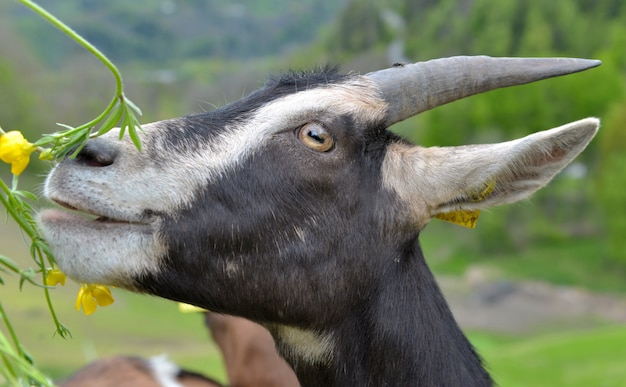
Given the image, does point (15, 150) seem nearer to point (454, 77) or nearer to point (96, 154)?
point (96, 154)

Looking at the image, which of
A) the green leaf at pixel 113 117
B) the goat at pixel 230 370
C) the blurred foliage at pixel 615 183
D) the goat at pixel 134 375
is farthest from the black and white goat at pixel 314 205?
the blurred foliage at pixel 615 183

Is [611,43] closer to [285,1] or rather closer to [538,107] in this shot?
[538,107]

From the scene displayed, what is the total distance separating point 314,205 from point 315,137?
1.00 ft

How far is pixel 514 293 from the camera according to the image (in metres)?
37.3

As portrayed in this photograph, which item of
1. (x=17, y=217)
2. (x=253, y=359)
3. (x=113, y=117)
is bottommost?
(x=17, y=217)

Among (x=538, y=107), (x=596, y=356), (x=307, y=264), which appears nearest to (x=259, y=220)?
(x=307, y=264)

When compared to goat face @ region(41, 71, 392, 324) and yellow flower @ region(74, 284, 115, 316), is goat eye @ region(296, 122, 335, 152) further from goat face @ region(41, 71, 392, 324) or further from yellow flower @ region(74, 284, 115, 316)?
yellow flower @ region(74, 284, 115, 316)

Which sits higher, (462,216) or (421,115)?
(421,115)

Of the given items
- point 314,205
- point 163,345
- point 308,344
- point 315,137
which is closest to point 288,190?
point 314,205

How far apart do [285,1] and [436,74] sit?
45.8 metres

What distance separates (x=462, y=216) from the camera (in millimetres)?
4043

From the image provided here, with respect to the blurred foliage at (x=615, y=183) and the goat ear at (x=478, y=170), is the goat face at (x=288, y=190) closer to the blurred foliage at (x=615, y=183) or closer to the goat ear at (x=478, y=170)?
the goat ear at (x=478, y=170)

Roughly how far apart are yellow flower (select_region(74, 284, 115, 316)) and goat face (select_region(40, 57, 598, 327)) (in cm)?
11

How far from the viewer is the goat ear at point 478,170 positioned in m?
3.63
